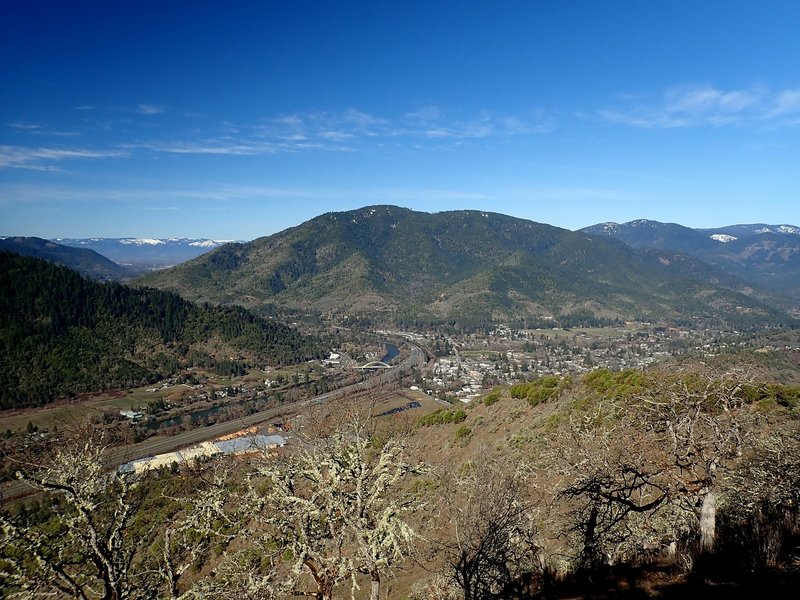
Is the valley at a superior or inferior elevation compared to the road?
superior

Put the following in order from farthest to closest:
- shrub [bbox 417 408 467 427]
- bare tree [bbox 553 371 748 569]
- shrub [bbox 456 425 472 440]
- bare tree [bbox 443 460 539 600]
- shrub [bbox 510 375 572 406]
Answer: shrub [bbox 417 408 467 427], shrub [bbox 510 375 572 406], shrub [bbox 456 425 472 440], bare tree [bbox 443 460 539 600], bare tree [bbox 553 371 748 569]

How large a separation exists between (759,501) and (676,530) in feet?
6.27

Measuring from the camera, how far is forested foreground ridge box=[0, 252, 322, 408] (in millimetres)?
74688

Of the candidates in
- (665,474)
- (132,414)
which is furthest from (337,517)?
(132,414)

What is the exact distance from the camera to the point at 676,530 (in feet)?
34.8

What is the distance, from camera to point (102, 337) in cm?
8944

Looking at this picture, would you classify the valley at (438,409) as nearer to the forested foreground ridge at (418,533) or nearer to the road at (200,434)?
the forested foreground ridge at (418,533)

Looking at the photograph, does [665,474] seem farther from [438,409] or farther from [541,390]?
[438,409]

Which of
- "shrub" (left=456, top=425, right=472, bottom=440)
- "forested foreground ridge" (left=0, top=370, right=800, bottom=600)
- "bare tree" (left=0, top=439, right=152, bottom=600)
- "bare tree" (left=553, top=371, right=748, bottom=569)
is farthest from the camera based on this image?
"shrub" (left=456, top=425, right=472, bottom=440)

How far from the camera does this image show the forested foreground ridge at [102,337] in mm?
74688

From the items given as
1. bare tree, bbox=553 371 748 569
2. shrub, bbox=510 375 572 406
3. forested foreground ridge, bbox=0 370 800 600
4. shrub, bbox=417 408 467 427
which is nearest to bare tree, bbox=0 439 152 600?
forested foreground ridge, bbox=0 370 800 600

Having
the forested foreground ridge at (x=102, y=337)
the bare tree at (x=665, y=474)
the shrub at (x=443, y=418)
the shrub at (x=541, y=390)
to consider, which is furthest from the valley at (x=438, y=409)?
the forested foreground ridge at (x=102, y=337)

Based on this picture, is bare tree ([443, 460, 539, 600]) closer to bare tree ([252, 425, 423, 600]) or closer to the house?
bare tree ([252, 425, 423, 600])

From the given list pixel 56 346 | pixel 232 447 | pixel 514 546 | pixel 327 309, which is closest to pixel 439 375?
pixel 232 447
